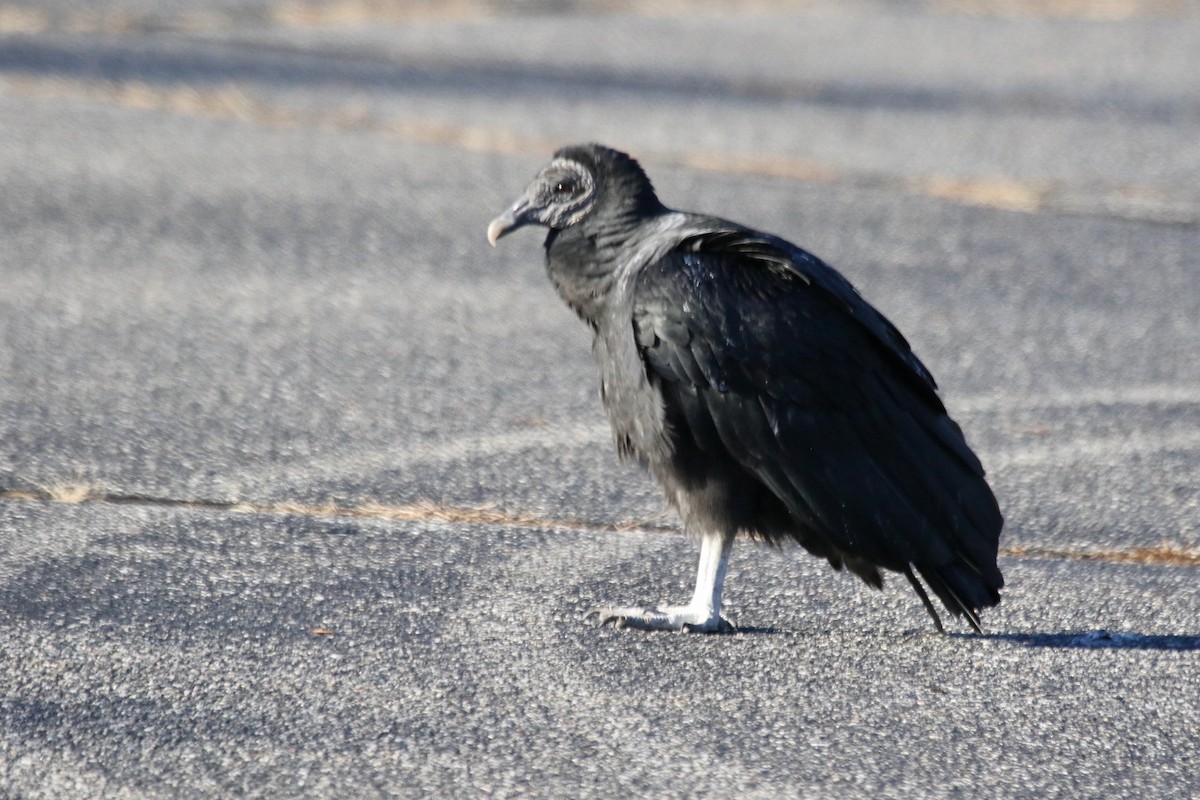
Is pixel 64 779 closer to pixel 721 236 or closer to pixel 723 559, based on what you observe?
pixel 723 559

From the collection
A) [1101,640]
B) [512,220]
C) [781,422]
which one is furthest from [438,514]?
[1101,640]

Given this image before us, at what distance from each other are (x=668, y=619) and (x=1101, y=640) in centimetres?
93

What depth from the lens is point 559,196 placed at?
12.0 ft

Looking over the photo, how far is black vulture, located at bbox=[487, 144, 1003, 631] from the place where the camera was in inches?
128

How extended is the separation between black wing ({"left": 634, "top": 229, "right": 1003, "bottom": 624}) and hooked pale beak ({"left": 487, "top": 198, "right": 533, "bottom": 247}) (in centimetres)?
49

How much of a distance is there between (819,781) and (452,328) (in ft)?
9.86

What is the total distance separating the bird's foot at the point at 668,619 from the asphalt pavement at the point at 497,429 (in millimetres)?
74

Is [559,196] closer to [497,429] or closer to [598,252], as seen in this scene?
[598,252]

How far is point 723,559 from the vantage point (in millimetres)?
3410

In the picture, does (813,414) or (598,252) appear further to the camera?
(598,252)

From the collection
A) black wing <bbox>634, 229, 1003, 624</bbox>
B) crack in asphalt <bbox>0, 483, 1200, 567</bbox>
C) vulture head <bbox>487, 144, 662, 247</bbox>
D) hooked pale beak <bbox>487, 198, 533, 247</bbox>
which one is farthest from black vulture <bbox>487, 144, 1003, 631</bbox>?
crack in asphalt <bbox>0, 483, 1200, 567</bbox>

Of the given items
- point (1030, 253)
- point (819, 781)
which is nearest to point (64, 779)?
point (819, 781)

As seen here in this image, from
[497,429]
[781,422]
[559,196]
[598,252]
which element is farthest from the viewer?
[497,429]

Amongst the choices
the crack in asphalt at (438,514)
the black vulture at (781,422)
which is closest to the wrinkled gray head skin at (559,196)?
the black vulture at (781,422)
